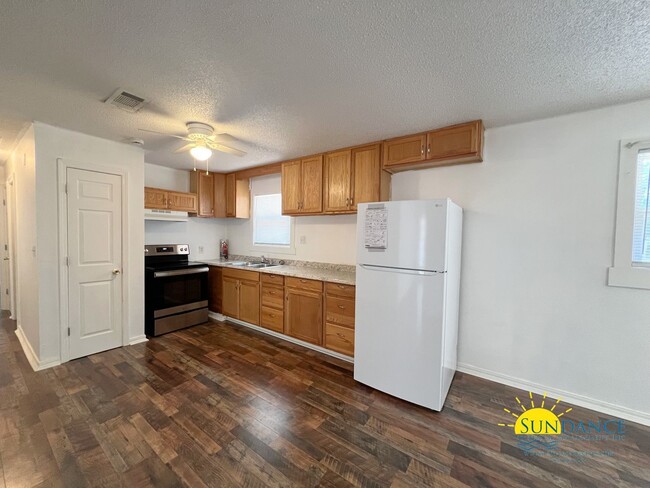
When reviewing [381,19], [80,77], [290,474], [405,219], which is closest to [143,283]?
[80,77]

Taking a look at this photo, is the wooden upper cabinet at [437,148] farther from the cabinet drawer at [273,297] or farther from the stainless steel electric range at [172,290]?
the stainless steel electric range at [172,290]

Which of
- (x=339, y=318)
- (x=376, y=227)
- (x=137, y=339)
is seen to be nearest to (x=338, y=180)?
(x=376, y=227)

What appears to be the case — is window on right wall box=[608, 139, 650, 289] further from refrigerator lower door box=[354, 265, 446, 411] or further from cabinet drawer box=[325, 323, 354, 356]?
cabinet drawer box=[325, 323, 354, 356]

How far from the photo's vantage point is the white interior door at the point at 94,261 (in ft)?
9.29

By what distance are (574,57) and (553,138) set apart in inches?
38.2

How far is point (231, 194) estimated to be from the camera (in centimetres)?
453

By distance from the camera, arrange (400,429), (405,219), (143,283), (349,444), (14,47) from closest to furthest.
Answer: (14,47), (349,444), (400,429), (405,219), (143,283)

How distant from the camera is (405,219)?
2.21 m

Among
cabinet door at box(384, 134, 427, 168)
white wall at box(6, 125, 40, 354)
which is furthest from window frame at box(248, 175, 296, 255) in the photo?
white wall at box(6, 125, 40, 354)

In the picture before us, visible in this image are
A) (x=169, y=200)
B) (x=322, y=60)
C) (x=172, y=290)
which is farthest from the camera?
(x=169, y=200)

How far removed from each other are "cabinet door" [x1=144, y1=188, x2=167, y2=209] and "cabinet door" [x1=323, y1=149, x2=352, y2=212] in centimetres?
239

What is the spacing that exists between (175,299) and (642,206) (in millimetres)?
4872

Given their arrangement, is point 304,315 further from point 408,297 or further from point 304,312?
point 408,297

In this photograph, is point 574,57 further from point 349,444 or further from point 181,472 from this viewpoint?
point 181,472
